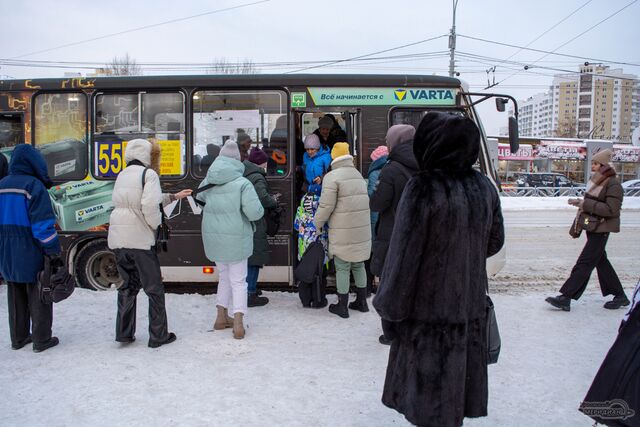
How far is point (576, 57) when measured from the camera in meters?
28.3

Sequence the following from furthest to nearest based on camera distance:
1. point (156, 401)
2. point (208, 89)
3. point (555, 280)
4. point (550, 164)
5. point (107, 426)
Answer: point (550, 164), point (555, 280), point (208, 89), point (156, 401), point (107, 426)

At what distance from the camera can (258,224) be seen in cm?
Result: 624

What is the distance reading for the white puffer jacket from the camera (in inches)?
186

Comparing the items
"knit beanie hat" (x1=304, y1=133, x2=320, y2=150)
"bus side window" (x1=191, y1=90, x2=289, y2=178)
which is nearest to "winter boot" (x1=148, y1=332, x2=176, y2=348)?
"bus side window" (x1=191, y1=90, x2=289, y2=178)

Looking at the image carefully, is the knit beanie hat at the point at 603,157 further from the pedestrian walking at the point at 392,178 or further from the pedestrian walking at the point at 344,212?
the pedestrian walking at the point at 344,212

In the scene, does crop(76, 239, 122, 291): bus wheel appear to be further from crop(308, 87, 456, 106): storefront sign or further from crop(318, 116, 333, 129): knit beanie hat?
crop(308, 87, 456, 106): storefront sign

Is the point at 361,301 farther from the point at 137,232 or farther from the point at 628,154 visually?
the point at 628,154

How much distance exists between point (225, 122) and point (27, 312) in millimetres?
3361

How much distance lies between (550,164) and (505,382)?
4543cm

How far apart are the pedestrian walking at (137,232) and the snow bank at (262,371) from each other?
321 mm

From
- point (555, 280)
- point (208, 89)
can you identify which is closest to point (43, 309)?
point (208, 89)

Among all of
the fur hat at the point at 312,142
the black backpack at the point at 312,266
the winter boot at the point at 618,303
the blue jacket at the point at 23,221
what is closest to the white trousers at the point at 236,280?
the black backpack at the point at 312,266

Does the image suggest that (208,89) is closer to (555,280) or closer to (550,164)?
(555,280)

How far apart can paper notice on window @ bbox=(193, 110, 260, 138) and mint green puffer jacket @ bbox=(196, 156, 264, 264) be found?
74.1 inches
